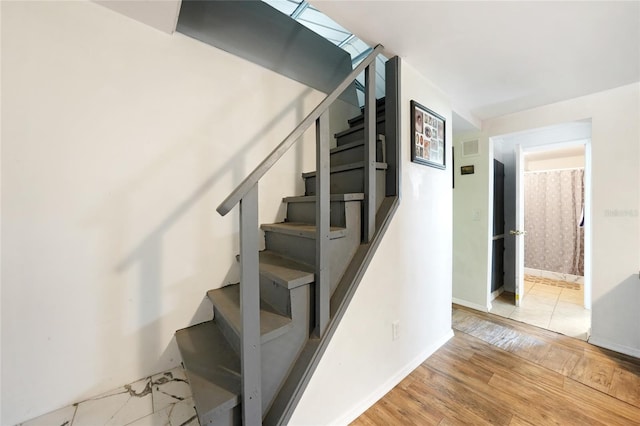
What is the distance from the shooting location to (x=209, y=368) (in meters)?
1.04

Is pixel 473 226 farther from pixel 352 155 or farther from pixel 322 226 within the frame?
pixel 322 226

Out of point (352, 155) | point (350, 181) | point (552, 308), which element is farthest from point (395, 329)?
point (552, 308)

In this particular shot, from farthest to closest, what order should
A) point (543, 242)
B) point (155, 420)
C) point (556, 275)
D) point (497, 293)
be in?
point (543, 242) → point (556, 275) → point (497, 293) → point (155, 420)

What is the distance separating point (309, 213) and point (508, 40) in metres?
1.64

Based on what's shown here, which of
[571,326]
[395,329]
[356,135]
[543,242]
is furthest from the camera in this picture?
[543,242]

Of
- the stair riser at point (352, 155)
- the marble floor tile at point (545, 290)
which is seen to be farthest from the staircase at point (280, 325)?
the marble floor tile at point (545, 290)

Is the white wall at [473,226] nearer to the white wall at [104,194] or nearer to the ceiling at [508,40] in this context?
the ceiling at [508,40]

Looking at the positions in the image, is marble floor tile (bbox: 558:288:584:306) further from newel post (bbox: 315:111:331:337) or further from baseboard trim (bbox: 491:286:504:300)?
newel post (bbox: 315:111:331:337)

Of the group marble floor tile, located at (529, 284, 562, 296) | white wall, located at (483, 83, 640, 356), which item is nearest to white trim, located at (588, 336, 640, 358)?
white wall, located at (483, 83, 640, 356)

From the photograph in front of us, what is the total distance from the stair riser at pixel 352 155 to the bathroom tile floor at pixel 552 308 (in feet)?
8.31

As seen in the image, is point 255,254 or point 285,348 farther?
point 285,348

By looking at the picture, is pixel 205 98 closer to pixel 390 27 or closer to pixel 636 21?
pixel 390 27

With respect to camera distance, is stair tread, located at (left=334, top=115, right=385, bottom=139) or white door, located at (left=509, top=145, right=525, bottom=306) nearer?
stair tread, located at (left=334, top=115, right=385, bottom=139)

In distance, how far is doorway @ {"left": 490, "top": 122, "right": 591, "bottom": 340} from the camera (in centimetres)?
260
